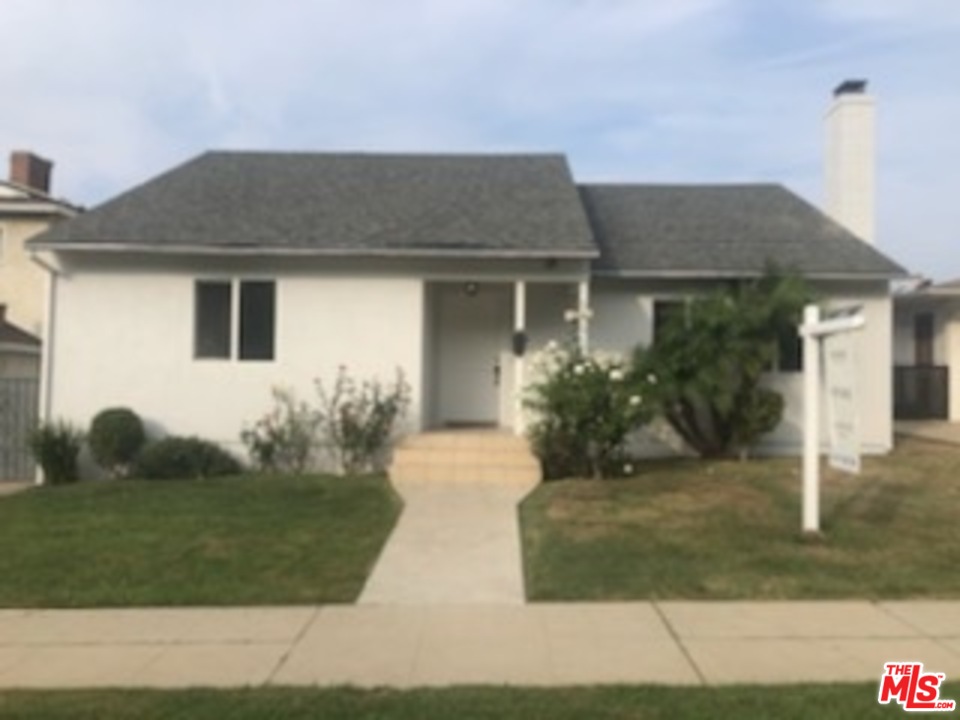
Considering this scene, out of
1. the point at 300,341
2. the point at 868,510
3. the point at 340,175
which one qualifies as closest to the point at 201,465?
the point at 300,341

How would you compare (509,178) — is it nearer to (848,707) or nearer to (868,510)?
(868,510)

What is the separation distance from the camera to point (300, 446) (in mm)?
16453

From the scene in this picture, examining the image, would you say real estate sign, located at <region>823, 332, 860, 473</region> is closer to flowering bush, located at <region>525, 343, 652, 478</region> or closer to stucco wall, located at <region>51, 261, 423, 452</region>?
flowering bush, located at <region>525, 343, 652, 478</region>

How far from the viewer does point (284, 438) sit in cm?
1639

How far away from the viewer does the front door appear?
18656 millimetres

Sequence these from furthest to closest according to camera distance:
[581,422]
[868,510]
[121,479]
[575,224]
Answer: [575,224] < [121,479] < [581,422] < [868,510]

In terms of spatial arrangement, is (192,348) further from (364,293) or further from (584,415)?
(584,415)

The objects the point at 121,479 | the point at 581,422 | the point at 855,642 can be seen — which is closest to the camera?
the point at 855,642

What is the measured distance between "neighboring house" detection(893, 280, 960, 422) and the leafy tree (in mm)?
12083

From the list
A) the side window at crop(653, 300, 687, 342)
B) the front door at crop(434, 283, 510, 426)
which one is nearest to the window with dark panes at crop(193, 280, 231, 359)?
the front door at crop(434, 283, 510, 426)

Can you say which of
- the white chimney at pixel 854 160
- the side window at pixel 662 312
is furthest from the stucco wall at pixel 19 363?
the white chimney at pixel 854 160

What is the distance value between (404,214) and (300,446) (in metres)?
4.12

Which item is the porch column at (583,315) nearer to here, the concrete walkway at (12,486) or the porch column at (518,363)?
the porch column at (518,363)

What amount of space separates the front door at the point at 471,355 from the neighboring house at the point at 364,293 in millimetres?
28
